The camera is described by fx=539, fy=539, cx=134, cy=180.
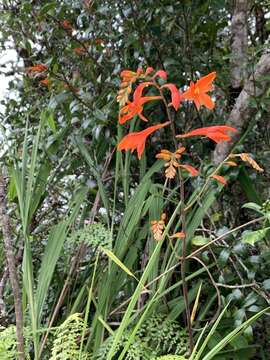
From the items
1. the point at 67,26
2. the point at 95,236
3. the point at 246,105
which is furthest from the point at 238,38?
the point at 95,236

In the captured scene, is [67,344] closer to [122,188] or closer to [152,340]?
[152,340]

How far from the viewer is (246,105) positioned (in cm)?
136

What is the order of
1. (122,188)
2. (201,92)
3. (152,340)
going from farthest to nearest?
(122,188) → (152,340) → (201,92)

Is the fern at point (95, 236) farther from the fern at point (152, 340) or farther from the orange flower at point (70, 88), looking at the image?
the orange flower at point (70, 88)

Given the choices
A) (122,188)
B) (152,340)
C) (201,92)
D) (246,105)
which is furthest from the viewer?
(122,188)

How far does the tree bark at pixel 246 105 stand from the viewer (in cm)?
132

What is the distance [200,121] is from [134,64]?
25 cm

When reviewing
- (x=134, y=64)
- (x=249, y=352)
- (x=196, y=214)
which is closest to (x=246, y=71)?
(x=134, y=64)

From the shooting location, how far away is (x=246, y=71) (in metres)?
1.38

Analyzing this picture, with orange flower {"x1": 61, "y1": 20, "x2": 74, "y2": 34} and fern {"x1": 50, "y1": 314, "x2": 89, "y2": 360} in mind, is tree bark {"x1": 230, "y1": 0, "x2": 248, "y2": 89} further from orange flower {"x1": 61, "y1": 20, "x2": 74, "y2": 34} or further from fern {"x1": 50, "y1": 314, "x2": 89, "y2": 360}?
fern {"x1": 50, "y1": 314, "x2": 89, "y2": 360}

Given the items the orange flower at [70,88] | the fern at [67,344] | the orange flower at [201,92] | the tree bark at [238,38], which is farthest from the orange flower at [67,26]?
the fern at [67,344]

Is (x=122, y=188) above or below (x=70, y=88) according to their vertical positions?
below

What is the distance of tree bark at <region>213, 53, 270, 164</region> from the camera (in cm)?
132

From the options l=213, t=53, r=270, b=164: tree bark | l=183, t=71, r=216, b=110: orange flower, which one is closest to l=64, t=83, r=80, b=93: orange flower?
l=213, t=53, r=270, b=164: tree bark
